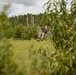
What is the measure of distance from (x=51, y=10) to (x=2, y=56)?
331 centimetres

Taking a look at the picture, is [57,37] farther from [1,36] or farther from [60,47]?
[1,36]

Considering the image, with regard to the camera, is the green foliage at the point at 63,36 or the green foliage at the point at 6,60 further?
the green foliage at the point at 63,36

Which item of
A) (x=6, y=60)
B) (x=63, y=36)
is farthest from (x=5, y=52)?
(x=63, y=36)

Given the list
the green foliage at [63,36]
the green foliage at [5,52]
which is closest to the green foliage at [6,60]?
the green foliage at [5,52]

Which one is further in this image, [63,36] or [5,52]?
[63,36]

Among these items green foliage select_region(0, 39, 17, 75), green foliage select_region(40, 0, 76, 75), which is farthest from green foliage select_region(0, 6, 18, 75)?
green foliage select_region(40, 0, 76, 75)

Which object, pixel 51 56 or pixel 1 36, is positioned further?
pixel 51 56

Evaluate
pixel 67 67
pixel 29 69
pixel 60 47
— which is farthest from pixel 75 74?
pixel 29 69

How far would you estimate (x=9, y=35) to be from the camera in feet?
5.78

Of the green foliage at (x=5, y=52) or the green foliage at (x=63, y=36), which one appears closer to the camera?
the green foliage at (x=5, y=52)

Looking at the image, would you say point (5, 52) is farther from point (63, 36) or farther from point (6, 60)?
point (63, 36)

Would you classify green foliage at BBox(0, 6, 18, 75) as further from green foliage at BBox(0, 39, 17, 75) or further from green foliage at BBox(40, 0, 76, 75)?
green foliage at BBox(40, 0, 76, 75)

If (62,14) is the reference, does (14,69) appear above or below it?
below

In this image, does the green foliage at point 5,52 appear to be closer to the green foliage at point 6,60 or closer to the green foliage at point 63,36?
the green foliage at point 6,60
